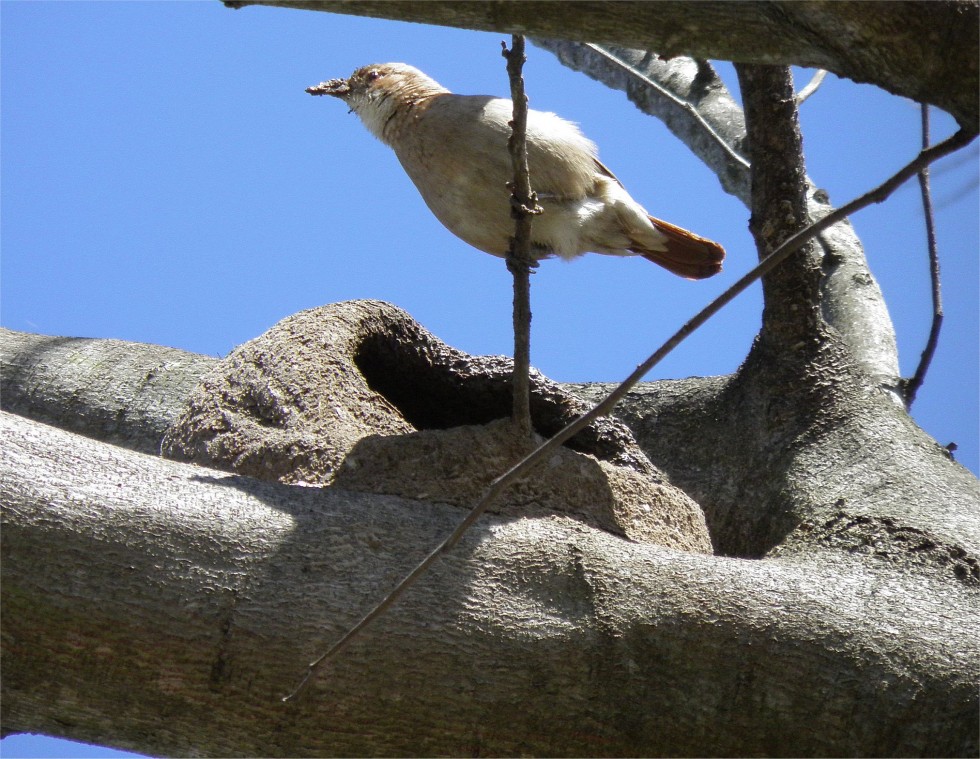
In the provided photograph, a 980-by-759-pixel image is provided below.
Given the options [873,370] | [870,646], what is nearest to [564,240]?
[873,370]

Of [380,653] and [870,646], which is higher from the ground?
[870,646]

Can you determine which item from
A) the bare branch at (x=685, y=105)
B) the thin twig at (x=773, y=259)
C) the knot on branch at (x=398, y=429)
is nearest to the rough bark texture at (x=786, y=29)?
the thin twig at (x=773, y=259)

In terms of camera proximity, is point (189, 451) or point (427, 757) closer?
point (427, 757)

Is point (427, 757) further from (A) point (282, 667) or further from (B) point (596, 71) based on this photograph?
(B) point (596, 71)

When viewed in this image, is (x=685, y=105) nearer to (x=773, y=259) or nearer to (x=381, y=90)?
(x=381, y=90)

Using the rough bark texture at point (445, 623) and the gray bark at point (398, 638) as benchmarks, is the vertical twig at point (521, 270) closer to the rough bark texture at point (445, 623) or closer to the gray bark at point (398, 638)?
the rough bark texture at point (445, 623)

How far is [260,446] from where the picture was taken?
3.06 m

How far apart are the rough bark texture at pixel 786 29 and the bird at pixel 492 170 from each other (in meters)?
1.95

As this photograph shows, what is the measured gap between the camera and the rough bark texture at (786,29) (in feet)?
5.65

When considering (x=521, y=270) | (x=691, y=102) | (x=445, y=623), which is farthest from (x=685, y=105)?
(x=445, y=623)

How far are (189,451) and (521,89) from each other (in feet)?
4.79

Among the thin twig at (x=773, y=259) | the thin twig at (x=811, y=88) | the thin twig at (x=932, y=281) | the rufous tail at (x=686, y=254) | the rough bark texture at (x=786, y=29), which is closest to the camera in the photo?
the thin twig at (x=773, y=259)

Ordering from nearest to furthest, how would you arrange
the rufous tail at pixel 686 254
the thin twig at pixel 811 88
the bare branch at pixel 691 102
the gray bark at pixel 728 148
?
the gray bark at pixel 728 148, the rufous tail at pixel 686 254, the thin twig at pixel 811 88, the bare branch at pixel 691 102

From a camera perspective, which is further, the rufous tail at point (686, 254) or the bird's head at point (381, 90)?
the rufous tail at point (686, 254)
